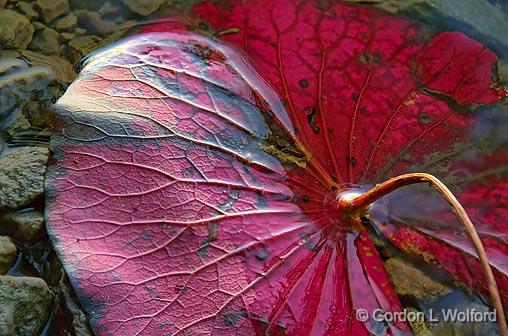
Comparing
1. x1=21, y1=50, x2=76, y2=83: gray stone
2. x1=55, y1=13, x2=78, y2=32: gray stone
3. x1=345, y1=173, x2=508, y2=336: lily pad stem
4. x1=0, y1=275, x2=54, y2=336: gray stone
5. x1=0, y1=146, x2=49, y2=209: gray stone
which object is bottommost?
x1=0, y1=275, x2=54, y2=336: gray stone

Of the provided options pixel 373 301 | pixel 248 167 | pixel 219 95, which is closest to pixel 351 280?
pixel 373 301

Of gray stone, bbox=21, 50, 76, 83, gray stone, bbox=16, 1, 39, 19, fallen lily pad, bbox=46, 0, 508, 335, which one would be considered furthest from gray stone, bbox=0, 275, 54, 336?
gray stone, bbox=16, 1, 39, 19

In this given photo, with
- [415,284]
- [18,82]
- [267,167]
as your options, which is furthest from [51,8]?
[415,284]

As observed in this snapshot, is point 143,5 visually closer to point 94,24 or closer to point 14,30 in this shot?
point 94,24

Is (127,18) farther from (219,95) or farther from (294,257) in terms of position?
(294,257)

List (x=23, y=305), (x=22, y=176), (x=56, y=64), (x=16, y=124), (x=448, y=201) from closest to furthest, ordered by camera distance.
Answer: (x=448, y=201)
(x=23, y=305)
(x=22, y=176)
(x=16, y=124)
(x=56, y=64)

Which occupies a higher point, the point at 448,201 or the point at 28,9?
the point at 448,201

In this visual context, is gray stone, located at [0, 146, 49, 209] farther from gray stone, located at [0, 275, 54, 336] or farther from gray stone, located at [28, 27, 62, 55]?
gray stone, located at [28, 27, 62, 55]
